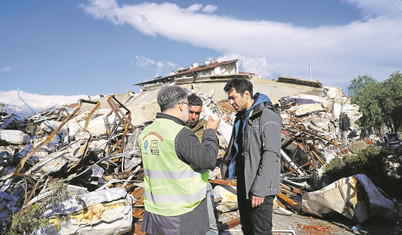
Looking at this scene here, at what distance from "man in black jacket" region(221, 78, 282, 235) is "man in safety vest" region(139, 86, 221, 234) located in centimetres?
55

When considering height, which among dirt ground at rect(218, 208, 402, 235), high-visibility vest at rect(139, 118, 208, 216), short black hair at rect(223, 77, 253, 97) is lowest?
dirt ground at rect(218, 208, 402, 235)

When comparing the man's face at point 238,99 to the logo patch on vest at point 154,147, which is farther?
the man's face at point 238,99

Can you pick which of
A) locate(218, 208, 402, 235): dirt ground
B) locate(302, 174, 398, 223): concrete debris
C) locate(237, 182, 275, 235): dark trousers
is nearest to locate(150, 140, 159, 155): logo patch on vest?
locate(237, 182, 275, 235): dark trousers

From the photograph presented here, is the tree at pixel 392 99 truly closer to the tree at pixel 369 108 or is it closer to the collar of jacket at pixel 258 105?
the tree at pixel 369 108

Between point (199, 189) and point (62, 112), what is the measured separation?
10.0 m

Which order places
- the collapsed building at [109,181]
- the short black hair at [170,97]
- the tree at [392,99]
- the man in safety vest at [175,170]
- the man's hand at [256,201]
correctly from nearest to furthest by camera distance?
the man in safety vest at [175,170] → the short black hair at [170,97] → the man's hand at [256,201] → the collapsed building at [109,181] → the tree at [392,99]

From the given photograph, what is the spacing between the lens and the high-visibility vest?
1649mm

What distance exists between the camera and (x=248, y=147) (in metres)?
2.26

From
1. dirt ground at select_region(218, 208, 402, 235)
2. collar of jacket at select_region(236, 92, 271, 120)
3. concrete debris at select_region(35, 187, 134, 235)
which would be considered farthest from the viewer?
dirt ground at select_region(218, 208, 402, 235)

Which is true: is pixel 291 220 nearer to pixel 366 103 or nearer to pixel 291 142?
pixel 291 142

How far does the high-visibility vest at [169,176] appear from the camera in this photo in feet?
5.41

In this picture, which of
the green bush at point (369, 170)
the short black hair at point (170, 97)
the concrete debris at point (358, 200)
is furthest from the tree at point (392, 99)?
the short black hair at point (170, 97)

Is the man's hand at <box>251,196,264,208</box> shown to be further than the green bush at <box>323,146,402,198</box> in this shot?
No

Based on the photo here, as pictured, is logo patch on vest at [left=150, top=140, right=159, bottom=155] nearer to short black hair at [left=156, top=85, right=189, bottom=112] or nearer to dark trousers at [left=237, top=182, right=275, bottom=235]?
short black hair at [left=156, top=85, right=189, bottom=112]
